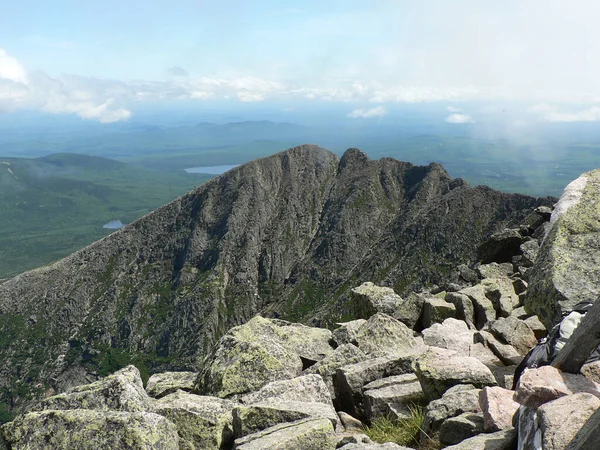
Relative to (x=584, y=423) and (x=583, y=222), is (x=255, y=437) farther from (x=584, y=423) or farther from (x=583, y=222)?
(x=583, y=222)

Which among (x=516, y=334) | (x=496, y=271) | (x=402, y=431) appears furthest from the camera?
(x=496, y=271)

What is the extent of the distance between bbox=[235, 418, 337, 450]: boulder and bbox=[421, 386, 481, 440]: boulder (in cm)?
229

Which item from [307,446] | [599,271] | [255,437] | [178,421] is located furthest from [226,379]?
[599,271]

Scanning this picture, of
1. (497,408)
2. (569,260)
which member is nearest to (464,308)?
(569,260)

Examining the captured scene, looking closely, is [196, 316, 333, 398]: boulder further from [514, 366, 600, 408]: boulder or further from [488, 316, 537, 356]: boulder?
[514, 366, 600, 408]: boulder

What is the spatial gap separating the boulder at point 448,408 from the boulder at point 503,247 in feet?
96.0

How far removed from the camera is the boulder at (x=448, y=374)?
40.4 feet

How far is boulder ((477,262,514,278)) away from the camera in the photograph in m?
32.5

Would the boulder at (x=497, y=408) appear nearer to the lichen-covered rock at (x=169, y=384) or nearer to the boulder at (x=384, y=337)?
the boulder at (x=384, y=337)

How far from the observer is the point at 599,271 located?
12.9 m

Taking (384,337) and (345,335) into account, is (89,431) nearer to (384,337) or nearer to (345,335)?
(384,337)

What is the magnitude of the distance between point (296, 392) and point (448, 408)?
472cm

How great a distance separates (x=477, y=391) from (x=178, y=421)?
25.7 ft

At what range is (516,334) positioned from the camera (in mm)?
17125
